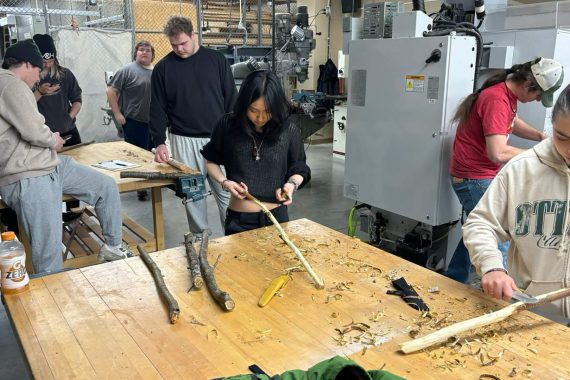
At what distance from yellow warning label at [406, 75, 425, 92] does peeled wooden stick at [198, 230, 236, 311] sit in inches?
76.5

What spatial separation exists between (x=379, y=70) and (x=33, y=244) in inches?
98.2

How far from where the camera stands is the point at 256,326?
54.6 inches

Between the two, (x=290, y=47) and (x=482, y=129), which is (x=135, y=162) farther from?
(x=290, y=47)

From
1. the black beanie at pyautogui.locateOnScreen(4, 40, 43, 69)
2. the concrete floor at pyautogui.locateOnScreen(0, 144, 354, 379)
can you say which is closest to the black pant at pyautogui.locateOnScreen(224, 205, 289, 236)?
the black beanie at pyautogui.locateOnScreen(4, 40, 43, 69)

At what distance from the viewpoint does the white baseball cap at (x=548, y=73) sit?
8.31 feet

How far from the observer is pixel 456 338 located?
1300 mm

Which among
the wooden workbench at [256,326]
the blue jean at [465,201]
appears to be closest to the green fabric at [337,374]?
the wooden workbench at [256,326]

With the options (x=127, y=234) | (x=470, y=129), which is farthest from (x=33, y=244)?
(x=470, y=129)

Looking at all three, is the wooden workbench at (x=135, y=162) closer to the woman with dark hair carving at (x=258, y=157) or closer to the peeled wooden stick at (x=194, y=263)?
the woman with dark hair carving at (x=258, y=157)

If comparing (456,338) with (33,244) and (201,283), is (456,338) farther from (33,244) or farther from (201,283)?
(33,244)

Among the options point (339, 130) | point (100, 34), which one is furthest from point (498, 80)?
point (100, 34)

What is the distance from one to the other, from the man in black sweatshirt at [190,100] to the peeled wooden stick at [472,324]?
2308 mm

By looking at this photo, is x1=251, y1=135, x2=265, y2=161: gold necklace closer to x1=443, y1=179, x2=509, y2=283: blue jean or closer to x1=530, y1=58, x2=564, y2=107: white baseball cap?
x1=443, y1=179, x2=509, y2=283: blue jean

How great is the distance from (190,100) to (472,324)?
266 centimetres
